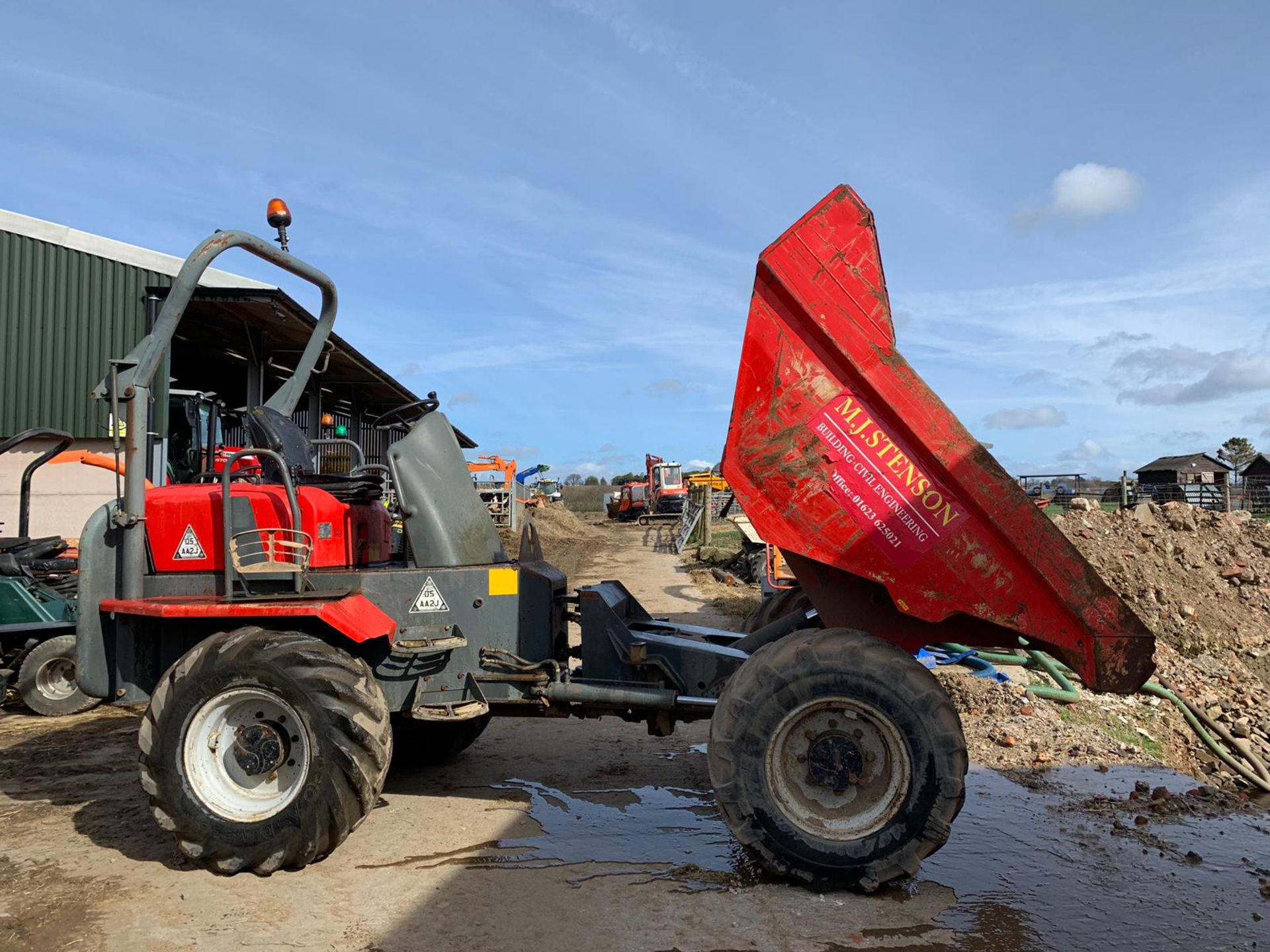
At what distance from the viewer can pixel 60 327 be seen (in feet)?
43.5

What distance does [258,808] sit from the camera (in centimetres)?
425

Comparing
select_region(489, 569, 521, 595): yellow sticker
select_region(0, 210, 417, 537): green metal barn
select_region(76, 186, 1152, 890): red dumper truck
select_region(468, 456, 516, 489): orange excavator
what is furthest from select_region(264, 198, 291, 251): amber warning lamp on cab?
select_region(468, 456, 516, 489): orange excavator

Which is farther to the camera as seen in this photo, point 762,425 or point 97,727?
point 97,727

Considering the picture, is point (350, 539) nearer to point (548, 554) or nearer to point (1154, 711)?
point (1154, 711)

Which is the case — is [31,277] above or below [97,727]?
above

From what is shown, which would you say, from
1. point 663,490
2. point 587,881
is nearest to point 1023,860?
point 587,881

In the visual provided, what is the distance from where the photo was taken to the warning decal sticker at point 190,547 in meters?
4.73

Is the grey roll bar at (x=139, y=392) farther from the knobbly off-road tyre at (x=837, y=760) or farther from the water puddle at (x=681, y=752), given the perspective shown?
the water puddle at (x=681, y=752)

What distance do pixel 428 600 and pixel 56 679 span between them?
16.4 feet

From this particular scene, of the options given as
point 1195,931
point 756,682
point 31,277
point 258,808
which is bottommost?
→ point 1195,931

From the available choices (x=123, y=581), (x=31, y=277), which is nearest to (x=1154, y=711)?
(x=123, y=581)

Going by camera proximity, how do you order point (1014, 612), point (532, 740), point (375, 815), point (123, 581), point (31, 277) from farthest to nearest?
point (31, 277) < point (532, 740) < point (375, 815) < point (123, 581) < point (1014, 612)

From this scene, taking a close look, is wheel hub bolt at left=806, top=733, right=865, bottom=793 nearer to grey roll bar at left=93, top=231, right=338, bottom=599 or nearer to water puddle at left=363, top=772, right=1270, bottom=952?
water puddle at left=363, top=772, right=1270, bottom=952

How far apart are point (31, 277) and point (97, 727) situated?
9203 mm
